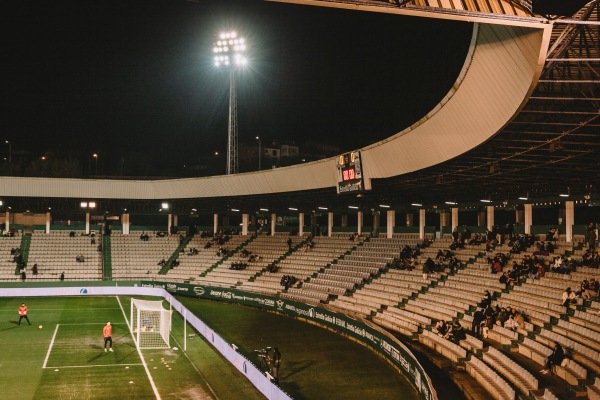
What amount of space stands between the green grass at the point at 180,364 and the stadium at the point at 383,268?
0.46ft

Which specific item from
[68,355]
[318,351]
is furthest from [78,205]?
[318,351]

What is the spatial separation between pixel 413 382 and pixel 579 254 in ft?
46.0

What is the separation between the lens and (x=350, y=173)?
35.4m

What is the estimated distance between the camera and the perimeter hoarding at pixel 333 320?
22.0m

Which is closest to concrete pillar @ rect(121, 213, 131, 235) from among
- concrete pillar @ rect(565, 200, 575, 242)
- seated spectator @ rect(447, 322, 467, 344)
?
concrete pillar @ rect(565, 200, 575, 242)

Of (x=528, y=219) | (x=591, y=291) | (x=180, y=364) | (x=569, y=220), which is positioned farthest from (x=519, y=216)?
(x=180, y=364)

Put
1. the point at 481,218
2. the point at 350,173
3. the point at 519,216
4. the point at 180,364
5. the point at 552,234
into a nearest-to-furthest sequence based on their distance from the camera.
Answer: the point at 180,364 < the point at 552,234 < the point at 350,173 < the point at 519,216 < the point at 481,218

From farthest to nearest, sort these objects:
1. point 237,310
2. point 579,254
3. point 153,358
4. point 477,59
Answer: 1. point 237,310
2. point 579,254
3. point 153,358
4. point 477,59

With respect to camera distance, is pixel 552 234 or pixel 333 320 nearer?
pixel 333 320

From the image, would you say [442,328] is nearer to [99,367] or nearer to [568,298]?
[568,298]

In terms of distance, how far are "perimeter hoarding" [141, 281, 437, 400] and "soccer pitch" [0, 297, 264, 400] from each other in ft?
19.0

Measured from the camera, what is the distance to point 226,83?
69125 millimetres

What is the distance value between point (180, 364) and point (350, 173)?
1470 centimetres

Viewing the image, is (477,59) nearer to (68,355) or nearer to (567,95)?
(567,95)
